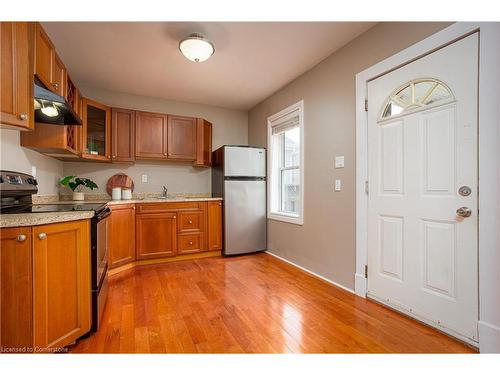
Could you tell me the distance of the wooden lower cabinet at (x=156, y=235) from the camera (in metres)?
3.11

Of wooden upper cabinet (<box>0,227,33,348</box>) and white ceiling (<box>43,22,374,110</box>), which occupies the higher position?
white ceiling (<box>43,22,374,110</box>)

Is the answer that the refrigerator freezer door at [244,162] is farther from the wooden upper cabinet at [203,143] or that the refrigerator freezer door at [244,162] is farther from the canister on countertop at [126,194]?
the canister on countertop at [126,194]

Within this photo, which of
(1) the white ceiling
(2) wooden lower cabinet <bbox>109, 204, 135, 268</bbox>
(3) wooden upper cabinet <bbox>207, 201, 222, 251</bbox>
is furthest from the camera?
(3) wooden upper cabinet <bbox>207, 201, 222, 251</bbox>

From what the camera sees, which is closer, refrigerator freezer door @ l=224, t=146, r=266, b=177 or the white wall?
the white wall

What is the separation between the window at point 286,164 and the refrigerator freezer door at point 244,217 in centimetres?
18

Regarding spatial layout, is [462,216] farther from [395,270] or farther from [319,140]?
[319,140]

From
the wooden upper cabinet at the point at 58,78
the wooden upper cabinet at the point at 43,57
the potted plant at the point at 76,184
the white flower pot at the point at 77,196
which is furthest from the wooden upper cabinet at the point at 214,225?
the wooden upper cabinet at the point at 43,57

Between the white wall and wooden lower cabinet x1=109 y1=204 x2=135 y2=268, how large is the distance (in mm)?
751

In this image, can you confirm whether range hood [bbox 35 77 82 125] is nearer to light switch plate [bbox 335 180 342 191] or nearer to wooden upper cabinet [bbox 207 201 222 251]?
wooden upper cabinet [bbox 207 201 222 251]

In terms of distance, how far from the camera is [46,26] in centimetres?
204

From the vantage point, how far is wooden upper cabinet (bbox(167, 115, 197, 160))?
11.9 feet

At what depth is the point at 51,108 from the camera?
6.33 ft

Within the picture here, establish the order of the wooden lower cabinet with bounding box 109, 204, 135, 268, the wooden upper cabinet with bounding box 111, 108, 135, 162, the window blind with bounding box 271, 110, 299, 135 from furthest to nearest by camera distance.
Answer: the wooden upper cabinet with bounding box 111, 108, 135, 162, the window blind with bounding box 271, 110, 299, 135, the wooden lower cabinet with bounding box 109, 204, 135, 268

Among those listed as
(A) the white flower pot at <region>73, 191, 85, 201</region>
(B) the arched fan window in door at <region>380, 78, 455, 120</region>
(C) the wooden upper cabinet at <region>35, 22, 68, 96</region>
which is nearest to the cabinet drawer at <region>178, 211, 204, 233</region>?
(A) the white flower pot at <region>73, 191, 85, 201</region>
